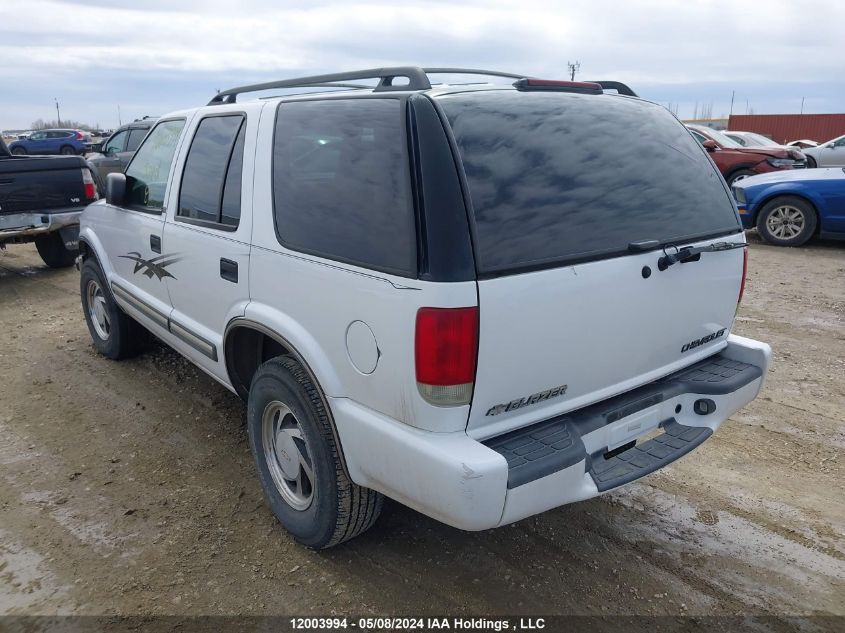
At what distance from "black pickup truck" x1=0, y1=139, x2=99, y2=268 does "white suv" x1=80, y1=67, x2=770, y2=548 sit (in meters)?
5.42

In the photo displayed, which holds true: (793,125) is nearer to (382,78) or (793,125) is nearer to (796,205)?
(796,205)

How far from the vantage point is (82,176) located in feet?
26.8

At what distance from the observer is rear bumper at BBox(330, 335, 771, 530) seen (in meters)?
2.16

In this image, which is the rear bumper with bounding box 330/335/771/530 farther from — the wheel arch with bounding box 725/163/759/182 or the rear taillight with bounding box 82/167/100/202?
the wheel arch with bounding box 725/163/759/182

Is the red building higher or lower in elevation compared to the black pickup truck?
higher

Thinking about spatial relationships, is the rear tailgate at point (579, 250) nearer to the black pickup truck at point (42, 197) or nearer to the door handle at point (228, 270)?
the door handle at point (228, 270)

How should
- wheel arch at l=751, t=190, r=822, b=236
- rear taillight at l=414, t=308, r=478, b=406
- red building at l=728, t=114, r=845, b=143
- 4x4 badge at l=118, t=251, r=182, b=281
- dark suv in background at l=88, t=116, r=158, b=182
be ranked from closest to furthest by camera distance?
rear taillight at l=414, t=308, r=478, b=406 < 4x4 badge at l=118, t=251, r=182, b=281 < wheel arch at l=751, t=190, r=822, b=236 < dark suv in background at l=88, t=116, r=158, b=182 < red building at l=728, t=114, r=845, b=143

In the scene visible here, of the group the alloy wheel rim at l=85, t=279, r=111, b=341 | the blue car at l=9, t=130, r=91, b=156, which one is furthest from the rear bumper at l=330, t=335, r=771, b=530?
the blue car at l=9, t=130, r=91, b=156

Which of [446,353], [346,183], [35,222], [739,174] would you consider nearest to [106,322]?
[35,222]

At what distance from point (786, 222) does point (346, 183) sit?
30.6ft

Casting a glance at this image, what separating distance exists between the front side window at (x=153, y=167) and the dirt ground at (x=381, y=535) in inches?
54.4

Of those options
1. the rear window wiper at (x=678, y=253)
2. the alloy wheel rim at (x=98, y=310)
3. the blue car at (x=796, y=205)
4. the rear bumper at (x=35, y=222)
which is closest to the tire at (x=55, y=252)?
the rear bumper at (x=35, y=222)

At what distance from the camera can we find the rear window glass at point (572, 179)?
2303 millimetres

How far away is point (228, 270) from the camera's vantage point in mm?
3154
